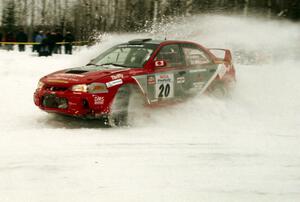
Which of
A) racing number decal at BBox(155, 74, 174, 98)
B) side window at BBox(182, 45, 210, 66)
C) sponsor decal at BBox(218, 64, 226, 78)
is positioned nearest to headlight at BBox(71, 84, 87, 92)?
racing number decal at BBox(155, 74, 174, 98)

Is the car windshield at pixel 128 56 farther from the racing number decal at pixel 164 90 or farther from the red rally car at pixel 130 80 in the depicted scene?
the racing number decal at pixel 164 90

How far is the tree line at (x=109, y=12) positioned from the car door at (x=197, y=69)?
2198cm

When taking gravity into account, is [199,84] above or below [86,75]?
below

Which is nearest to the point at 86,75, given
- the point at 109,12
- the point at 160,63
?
the point at 160,63

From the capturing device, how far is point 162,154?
5.70 metres

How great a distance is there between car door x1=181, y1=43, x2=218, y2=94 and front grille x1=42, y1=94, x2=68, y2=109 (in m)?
2.36

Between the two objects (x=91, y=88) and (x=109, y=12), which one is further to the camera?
(x=109, y=12)

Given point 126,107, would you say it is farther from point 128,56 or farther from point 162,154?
point 162,154

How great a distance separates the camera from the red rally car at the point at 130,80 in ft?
22.8

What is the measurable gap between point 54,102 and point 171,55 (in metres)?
2.37

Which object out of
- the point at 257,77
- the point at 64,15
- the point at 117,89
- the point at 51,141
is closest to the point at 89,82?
the point at 117,89

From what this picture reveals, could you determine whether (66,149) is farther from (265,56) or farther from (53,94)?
(265,56)

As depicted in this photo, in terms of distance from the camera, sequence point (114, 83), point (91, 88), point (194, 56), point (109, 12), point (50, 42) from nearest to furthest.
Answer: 1. point (91, 88)
2. point (114, 83)
3. point (194, 56)
4. point (50, 42)
5. point (109, 12)

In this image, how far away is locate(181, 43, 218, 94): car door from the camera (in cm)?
845
